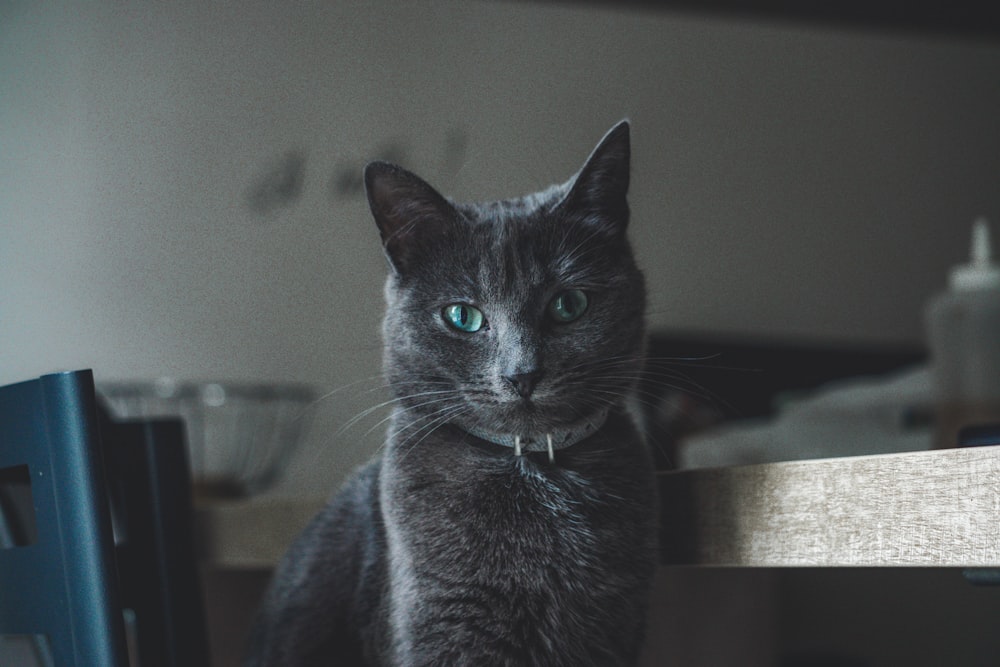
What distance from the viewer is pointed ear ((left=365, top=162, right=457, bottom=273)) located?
772mm

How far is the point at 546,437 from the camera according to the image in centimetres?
76

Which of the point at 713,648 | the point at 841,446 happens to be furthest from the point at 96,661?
the point at 841,446

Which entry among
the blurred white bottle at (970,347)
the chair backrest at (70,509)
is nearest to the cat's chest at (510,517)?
the chair backrest at (70,509)

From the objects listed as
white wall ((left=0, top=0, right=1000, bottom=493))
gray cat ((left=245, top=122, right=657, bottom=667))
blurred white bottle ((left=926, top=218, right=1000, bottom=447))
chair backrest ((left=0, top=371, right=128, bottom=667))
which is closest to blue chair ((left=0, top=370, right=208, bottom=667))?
chair backrest ((left=0, top=371, right=128, bottom=667))

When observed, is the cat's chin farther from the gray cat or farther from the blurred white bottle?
the blurred white bottle

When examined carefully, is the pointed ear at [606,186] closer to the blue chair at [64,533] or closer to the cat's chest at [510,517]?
the cat's chest at [510,517]

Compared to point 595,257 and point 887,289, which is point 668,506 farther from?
point 887,289

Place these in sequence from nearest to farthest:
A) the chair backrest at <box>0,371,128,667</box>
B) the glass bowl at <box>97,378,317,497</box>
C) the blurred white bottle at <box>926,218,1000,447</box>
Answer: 1. the chair backrest at <box>0,371,128,667</box>
2. the blurred white bottle at <box>926,218,1000,447</box>
3. the glass bowl at <box>97,378,317,497</box>

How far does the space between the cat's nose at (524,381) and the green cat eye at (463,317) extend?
7 centimetres

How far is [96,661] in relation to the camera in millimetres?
688

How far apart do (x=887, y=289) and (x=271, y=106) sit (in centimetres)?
203

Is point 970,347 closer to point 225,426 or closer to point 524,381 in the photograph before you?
point 524,381

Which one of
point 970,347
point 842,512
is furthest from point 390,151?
point 842,512

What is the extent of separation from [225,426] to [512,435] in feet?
4.06
